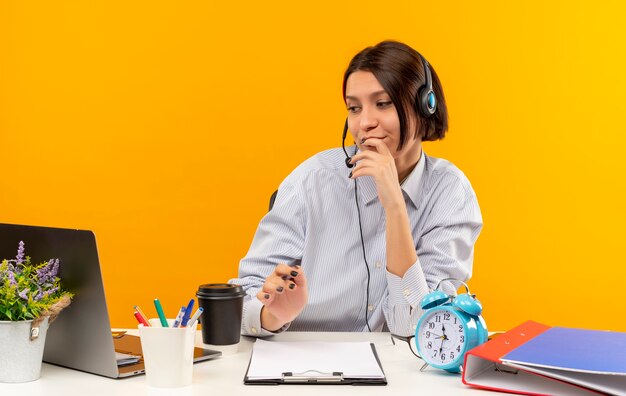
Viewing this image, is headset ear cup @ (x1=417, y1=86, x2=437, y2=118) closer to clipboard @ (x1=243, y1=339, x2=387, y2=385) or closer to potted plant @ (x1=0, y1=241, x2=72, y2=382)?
clipboard @ (x1=243, y1=339, x2=387, y2=385)

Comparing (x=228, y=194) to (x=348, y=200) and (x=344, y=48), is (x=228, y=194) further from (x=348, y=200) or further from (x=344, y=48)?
(x=348, y=200)

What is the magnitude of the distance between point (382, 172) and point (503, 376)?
772 millimetres

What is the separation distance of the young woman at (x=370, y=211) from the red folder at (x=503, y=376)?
58cm

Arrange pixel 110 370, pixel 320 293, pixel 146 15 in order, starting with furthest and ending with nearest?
pixel 146 15
pixel 320 293
pixel 110 370

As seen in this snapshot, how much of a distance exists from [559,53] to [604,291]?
1.03 meters

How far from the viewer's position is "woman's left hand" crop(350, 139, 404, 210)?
77.5 inches

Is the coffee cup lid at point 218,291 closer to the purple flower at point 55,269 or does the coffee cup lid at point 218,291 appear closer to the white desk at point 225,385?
the white desk at point 225,385

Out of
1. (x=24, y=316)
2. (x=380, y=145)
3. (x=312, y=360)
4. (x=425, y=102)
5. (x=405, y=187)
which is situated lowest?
(x=312, y=360)

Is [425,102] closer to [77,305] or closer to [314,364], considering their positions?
[314,364]

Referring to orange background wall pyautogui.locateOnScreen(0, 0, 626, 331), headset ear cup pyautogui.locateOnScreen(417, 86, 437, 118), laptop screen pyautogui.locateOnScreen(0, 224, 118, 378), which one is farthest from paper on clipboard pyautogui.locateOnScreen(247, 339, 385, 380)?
orange background wall pyautogui.locateOnScreen(0, 0, 626, 331)

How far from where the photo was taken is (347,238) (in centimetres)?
212

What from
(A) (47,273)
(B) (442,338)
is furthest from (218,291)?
(B) (442,338)

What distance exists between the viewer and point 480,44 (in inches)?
128

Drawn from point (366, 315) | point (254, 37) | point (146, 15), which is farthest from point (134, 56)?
point (366, 315)
